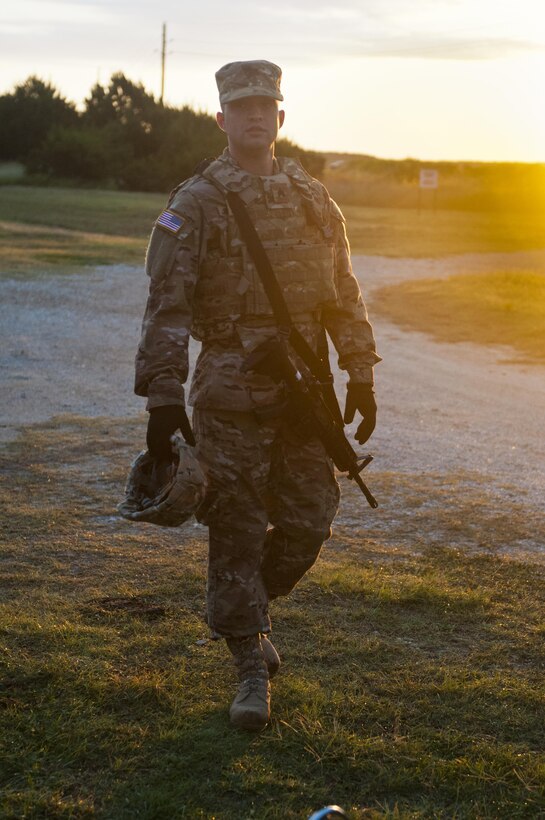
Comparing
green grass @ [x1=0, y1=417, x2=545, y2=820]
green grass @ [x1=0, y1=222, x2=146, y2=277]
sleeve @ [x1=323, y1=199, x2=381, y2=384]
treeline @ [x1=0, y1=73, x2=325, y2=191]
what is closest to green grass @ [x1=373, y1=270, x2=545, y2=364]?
green grass @ [x1=0, y1=222, x2=146, y2=277]

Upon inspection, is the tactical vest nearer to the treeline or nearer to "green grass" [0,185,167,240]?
"green grass" [0,185,167,240]

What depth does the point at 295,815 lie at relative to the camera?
3193 millimetres

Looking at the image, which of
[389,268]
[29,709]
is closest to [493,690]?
[29,709]

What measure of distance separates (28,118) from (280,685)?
48143 mm

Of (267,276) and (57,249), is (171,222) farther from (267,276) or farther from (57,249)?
(57,249)

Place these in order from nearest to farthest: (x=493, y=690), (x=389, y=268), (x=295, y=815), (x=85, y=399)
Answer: (x=295, y=815), (x=493, y=690), (x=85, y=399), (x=389, y=268)

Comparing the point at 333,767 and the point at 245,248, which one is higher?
the point at 245,248

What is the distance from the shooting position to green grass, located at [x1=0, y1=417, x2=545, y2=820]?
3.35m

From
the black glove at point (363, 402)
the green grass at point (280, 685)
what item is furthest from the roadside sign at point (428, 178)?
the black glove at point (363, 402)

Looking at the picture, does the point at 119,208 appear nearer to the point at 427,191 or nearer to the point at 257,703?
the point at 427,191

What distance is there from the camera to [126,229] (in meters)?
27.4

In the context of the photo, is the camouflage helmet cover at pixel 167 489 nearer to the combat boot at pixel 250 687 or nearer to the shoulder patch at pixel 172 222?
the combat boot at pixel 250 687

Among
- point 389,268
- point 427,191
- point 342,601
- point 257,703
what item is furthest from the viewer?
point 427,191

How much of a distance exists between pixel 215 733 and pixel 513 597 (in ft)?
6.32
